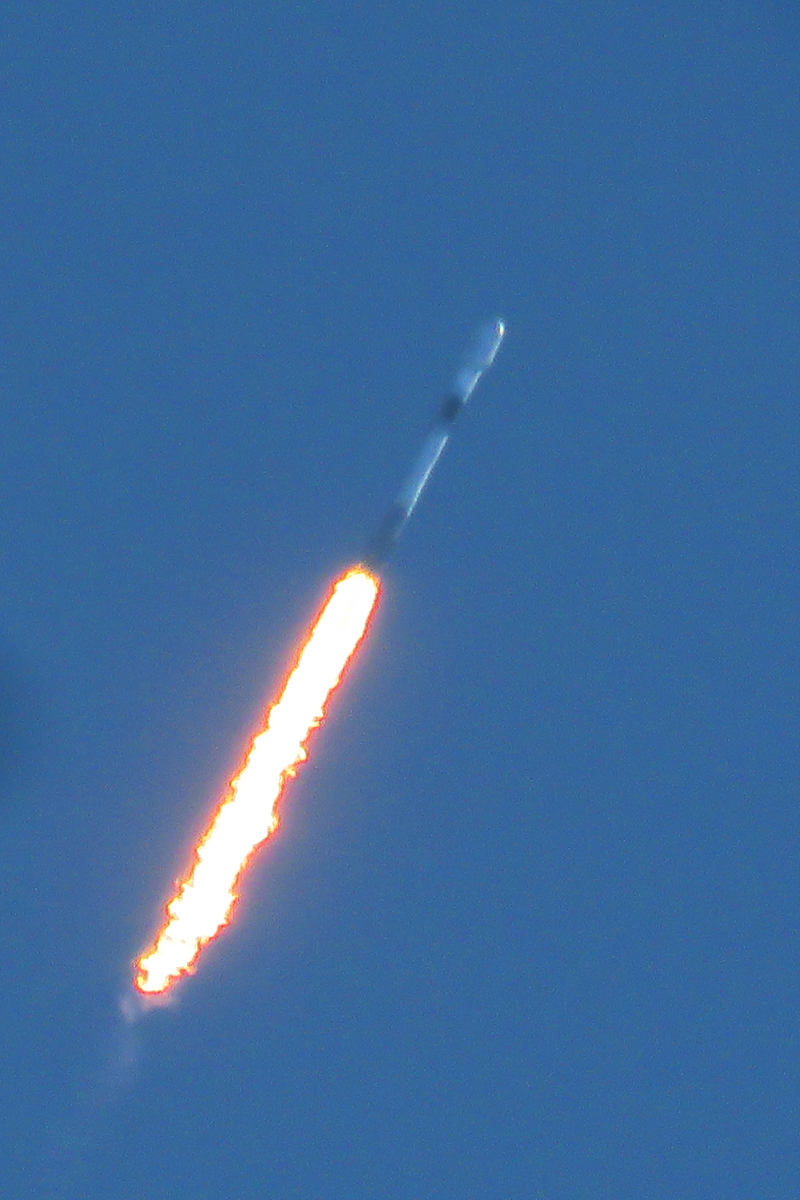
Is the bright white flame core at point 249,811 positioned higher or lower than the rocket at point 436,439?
lower

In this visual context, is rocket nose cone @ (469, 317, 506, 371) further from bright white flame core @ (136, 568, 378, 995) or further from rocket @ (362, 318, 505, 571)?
bright white flame core @ (136, 568, 378, 995)

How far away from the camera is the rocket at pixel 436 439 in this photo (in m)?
37.2

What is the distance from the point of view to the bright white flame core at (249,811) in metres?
39.3

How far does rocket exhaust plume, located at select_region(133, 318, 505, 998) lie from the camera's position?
39.3 m

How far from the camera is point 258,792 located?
3941cm

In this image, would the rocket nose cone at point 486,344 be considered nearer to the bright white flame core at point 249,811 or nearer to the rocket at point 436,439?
the rocket at point 436,439

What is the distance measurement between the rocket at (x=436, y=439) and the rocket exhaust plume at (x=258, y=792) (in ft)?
0.15

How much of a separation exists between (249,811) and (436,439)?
39.6 ft

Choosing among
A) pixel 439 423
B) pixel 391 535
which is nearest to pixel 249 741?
pixel 391 535

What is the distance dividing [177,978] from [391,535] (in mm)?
14574

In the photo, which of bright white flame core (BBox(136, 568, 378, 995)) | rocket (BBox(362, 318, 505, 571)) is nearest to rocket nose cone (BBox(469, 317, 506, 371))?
rocket (BBox(362, 318, 505, 571))

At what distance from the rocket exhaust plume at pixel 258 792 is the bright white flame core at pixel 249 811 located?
3 cm

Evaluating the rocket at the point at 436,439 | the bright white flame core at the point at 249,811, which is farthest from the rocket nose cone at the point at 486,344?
the bright white flame core at the point at 249,811

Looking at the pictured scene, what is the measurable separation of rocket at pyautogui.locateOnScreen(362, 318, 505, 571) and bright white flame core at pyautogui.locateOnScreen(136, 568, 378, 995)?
2.12 meters
